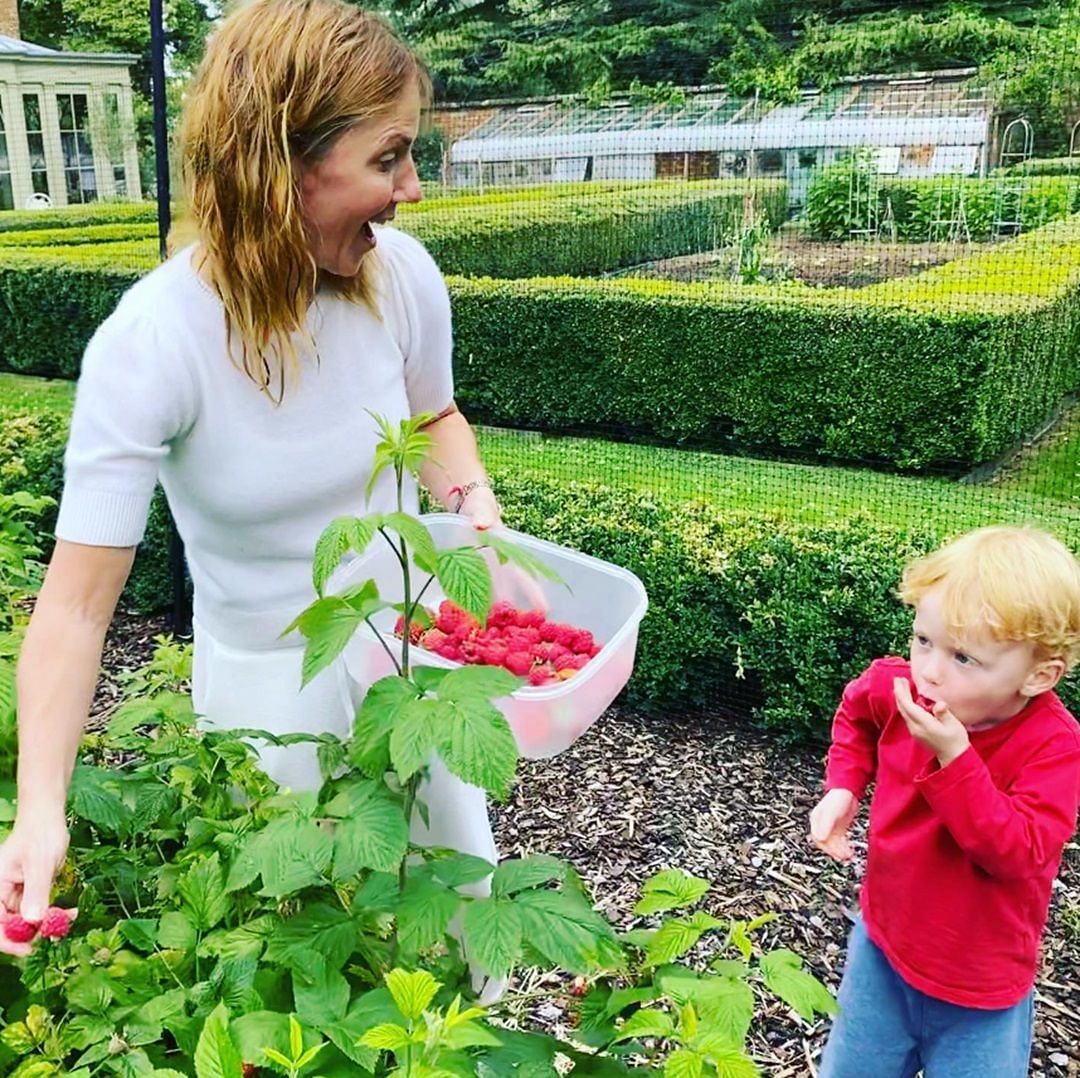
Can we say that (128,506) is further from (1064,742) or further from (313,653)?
(1064,742)

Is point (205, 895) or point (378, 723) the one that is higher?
point (378, 723)

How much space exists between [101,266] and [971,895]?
587cm

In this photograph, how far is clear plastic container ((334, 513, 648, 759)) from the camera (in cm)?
117

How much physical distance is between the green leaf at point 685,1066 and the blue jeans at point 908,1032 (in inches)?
30.0

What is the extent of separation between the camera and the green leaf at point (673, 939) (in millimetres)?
950

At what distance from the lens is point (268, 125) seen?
3.83 ft

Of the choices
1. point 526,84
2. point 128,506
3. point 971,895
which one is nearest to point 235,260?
point 128,506

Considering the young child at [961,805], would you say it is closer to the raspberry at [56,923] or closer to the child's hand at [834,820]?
the child's hand at [834,820]

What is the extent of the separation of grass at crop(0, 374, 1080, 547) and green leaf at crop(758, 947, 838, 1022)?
8.24 feet

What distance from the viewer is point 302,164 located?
1202 millimetres

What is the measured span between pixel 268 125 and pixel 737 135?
4.18 metres

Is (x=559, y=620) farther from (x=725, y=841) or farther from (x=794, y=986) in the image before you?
(x=725, y=841)

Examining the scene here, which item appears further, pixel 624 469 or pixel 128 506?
pixel 624 469

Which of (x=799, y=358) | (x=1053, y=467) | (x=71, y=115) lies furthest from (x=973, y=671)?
(x=71, y=115)
